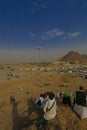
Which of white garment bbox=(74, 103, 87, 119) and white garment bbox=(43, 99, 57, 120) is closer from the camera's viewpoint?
white garment bbox=(74, 103, 87, 119)

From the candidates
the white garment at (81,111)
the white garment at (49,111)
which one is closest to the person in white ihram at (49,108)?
the white garment at (49,111)

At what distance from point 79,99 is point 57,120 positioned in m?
1.50

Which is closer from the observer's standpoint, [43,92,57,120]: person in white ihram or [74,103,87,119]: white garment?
[74,103,87,119]: white garment

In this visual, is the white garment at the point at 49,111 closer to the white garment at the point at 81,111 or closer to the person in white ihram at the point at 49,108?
the person in white ihram at the point at 49,108

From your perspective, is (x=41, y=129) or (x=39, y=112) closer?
(x=41, y=129)

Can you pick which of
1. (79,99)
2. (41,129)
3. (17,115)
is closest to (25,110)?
(17,115)

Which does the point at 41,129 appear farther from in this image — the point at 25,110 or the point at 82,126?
the point at 25,110

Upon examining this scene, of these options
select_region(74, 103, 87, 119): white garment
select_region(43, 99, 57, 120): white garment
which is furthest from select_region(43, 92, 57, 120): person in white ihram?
select_region(74, 103, 87, 119): white garment

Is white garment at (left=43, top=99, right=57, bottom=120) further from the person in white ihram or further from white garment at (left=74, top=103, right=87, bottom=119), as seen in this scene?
white garment at (left=74, top=103, right=87, bottom=119)

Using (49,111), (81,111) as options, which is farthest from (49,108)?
(81,111)

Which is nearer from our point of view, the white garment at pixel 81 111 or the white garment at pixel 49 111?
the white garment at pixel 81 111

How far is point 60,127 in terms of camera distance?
27.6 feet

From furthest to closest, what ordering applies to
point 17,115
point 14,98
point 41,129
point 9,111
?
point 14,98, point 9,111, point 17,115, point 41,129

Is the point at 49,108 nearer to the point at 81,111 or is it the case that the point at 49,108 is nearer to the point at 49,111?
the point at 49,111
